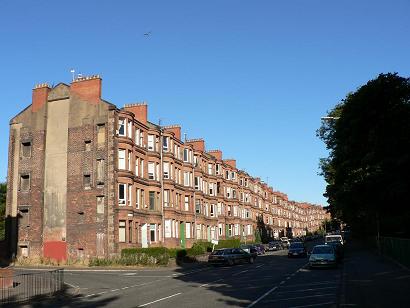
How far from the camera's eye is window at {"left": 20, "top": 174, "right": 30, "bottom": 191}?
51709mm

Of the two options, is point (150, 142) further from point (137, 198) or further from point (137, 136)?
point (137, 198)

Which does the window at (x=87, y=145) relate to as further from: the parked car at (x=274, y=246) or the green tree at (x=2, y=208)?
the green tree at (x=2, y=208)

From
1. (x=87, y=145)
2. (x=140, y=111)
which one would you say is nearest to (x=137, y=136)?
(x=140, y=111)

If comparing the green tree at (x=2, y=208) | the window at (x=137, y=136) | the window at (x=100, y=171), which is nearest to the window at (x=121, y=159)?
the window at (x=100, y=171)

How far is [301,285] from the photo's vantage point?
2289cm

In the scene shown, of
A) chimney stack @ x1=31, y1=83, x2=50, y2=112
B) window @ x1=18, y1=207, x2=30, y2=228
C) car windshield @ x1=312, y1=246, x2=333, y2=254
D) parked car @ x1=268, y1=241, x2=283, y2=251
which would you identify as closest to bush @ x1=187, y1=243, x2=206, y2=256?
window @ x1=18, y1=207, x2=30, y2=228

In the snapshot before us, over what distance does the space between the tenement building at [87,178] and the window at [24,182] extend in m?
0.11

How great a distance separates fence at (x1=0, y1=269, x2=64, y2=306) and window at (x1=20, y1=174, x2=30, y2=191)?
98.3ft

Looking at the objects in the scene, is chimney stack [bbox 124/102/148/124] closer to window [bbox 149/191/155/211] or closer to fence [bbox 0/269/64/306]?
window [bbox 149/191/155/211]

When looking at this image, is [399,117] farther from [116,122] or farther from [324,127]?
[324,127]

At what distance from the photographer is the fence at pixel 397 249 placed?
29747 mm

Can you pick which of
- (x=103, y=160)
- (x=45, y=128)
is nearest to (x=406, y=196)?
(x=103, y=160)

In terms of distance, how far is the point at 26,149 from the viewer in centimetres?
5269

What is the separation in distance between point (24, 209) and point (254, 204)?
63.1 metres
